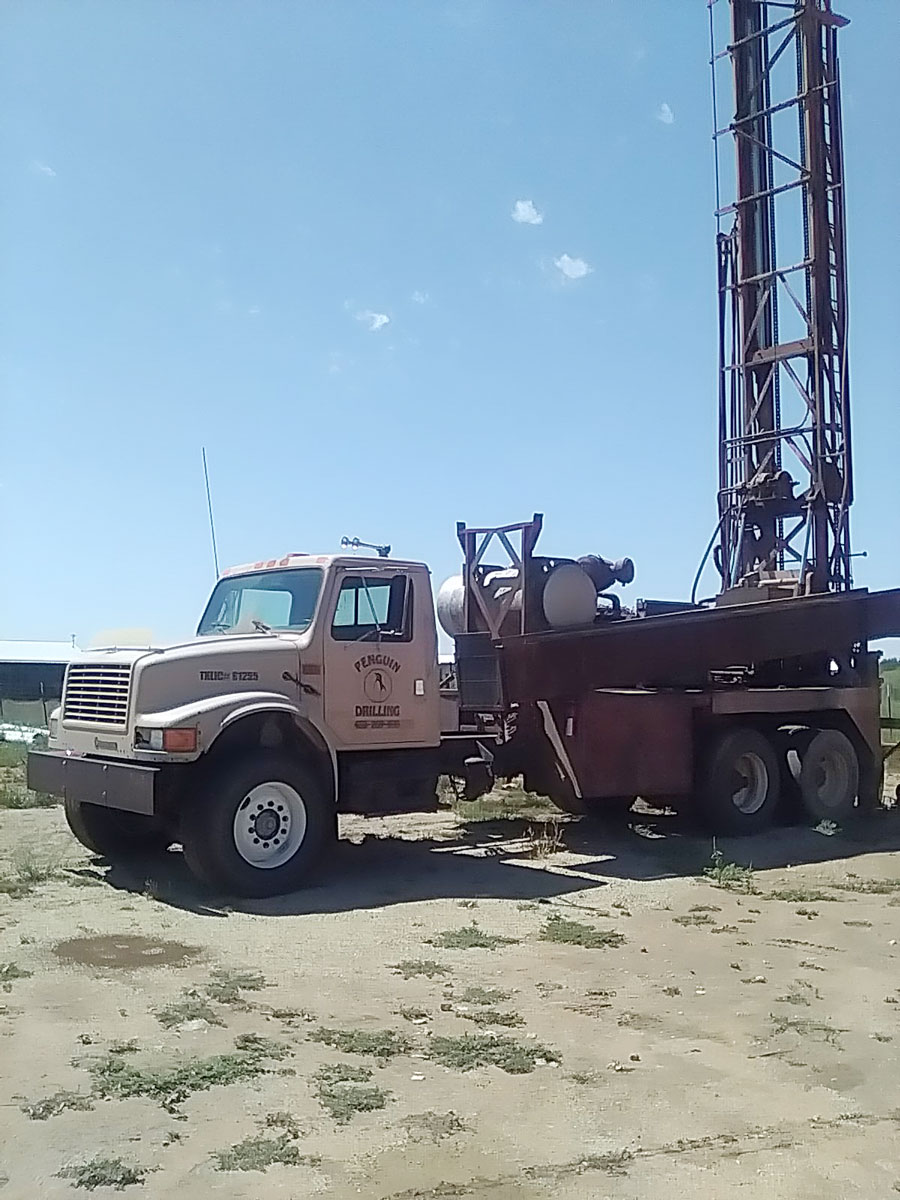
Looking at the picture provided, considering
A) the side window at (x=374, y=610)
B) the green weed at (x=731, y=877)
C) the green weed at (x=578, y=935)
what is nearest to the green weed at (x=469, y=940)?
the green weed at (x=578, y=935)

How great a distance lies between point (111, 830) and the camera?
11.0m

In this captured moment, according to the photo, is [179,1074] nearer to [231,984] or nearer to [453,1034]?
[453,1034]

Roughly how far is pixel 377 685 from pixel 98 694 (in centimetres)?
223

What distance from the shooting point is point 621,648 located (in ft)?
41.1

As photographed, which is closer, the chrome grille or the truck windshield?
the chrome grille

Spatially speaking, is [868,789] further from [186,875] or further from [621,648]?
[186,875]

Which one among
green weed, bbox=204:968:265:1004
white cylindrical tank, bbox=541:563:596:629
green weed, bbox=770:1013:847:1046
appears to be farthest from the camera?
white cylindrical tank, bbox=541:563:596:629

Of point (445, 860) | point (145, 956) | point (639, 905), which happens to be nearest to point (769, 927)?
point (639, 905)

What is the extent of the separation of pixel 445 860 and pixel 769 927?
3.35 meters

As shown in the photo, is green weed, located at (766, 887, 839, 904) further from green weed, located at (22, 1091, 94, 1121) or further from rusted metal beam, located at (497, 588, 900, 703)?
green weed, located at (22, 1091, 94, 1121)

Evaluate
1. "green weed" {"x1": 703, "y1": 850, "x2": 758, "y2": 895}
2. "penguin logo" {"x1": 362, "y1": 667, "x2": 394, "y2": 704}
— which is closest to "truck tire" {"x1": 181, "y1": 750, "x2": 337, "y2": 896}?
"penguin logo" {"x1": 362, "y1": 667, "x2": 394, "y2": 704}

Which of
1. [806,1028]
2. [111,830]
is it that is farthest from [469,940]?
[111,830]

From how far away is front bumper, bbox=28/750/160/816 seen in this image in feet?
30.6

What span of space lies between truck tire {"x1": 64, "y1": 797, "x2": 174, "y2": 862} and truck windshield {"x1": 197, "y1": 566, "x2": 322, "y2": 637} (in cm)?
170
